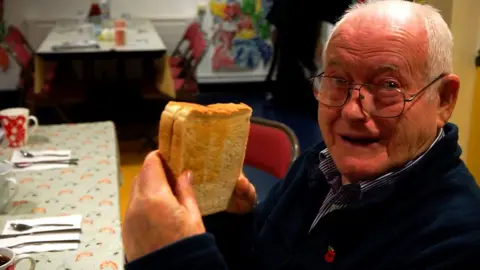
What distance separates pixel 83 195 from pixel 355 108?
0.94m

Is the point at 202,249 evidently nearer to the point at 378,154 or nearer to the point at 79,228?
the point at 378,154

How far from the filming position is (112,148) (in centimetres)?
205

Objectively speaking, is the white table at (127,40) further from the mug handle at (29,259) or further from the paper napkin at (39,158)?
the mug handle at (29,259)

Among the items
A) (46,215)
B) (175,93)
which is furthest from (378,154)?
(175,93)

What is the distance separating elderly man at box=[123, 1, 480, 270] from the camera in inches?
36.2

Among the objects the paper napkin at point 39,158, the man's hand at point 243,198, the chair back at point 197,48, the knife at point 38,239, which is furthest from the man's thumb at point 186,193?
the chair back at point 197,48

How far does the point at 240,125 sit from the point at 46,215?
0.70 metres

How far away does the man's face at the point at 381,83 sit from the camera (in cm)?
98

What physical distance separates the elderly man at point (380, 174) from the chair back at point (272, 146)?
2.93 feet

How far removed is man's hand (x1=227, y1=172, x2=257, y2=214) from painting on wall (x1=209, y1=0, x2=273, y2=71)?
192 inches

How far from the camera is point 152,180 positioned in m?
0.94

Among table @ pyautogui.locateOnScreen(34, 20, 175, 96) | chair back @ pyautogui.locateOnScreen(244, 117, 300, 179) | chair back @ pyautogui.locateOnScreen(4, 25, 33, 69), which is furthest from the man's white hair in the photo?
chair back @ pyautogui.locateOnScreen(4, 25, 33, 69)

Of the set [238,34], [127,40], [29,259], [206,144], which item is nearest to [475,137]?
[206,144]

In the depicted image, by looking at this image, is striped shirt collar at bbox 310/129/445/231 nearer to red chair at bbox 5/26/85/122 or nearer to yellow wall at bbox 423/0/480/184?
yellow wall at bbox 423/0/480/184
